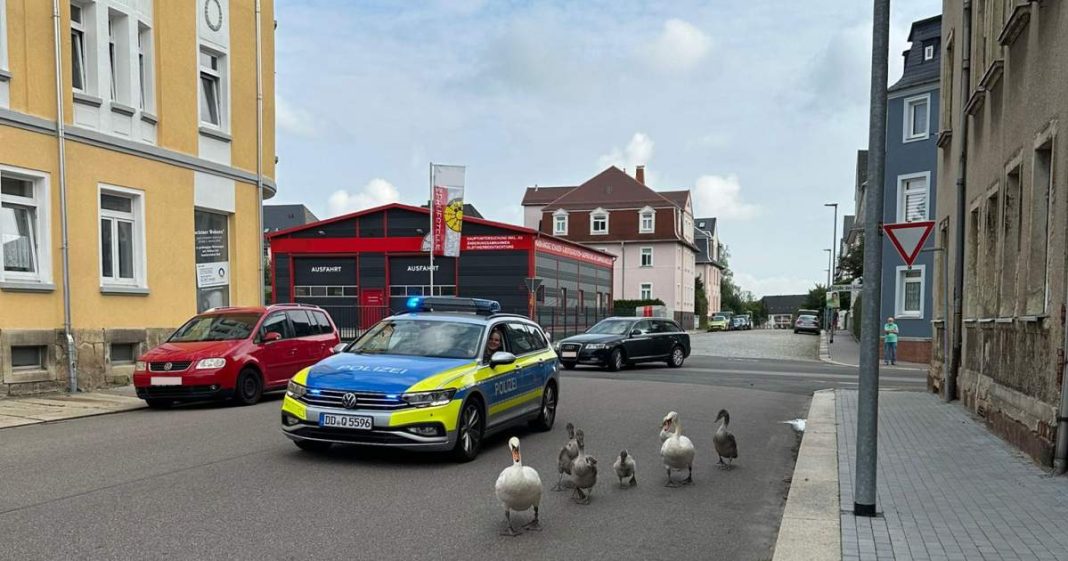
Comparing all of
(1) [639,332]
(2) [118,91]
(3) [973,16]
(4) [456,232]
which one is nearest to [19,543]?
(2) [118,91]

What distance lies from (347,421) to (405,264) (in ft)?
111

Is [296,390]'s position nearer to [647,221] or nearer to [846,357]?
[846,357]

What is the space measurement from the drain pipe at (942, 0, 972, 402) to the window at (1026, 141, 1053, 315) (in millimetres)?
5270

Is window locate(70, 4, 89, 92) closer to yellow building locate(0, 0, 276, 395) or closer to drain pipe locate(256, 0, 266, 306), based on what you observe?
yellow building locate(0, 0, 276, 395)

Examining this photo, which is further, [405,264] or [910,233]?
[405,264]

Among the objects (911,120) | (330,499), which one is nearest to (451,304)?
(330,499)

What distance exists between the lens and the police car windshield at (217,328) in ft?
43.3

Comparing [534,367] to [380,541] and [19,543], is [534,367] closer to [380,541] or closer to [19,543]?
[380,541]

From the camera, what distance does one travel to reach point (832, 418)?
11.9 m

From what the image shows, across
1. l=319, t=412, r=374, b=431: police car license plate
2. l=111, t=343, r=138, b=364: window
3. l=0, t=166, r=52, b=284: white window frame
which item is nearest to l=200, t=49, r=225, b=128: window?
l=0, t=166, r=52, b=284: white window frame

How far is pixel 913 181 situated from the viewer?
2928 cm

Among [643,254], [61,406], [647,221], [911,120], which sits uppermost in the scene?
[911,120]

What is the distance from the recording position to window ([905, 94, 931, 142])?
94.8 feet

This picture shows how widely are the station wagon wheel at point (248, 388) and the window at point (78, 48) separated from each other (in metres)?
6.83
